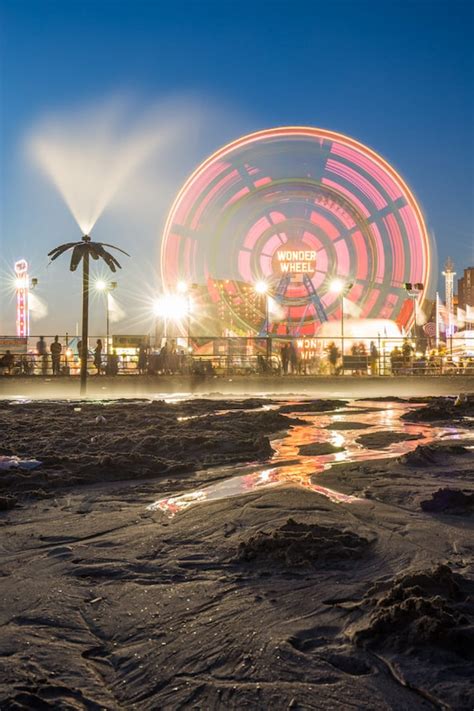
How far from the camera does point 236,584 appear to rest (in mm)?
2896

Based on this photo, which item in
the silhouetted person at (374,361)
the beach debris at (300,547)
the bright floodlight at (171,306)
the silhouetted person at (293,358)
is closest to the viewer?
the beach debris at (300,547)

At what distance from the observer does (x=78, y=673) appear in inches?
83.5

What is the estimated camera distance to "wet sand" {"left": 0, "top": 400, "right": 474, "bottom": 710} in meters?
2.02

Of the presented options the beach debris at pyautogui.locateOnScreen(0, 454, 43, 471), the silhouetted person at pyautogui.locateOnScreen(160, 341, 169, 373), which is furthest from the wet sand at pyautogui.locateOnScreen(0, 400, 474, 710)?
the silhouetted person at pyautogui.locateOnScreen(160, 341, 169, 373)

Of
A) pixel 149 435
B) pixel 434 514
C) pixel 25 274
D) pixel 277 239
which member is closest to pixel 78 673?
pixel 434 514

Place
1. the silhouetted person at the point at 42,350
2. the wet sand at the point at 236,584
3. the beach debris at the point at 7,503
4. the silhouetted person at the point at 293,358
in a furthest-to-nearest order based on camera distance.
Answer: the silhouetted person at the point at 293,358
the silhouetted person at the point at 42,350
the beach debris at the point at 7,503
the wet sand at the point at 236,584

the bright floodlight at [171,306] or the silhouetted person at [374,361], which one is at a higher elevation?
the bright floodlight at [171,306]

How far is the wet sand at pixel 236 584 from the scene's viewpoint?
2023mm

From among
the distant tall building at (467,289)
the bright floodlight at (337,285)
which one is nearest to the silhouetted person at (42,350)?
the bright floodlight at (337,285)

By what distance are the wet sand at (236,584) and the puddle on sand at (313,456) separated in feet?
0.13

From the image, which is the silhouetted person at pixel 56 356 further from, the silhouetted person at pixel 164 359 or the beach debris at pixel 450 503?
the beach debris at pixel 450 503

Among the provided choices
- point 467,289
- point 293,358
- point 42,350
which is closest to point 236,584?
point 293,358

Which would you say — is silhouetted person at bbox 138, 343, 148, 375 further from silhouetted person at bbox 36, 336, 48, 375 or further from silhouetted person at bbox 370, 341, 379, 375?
silhouetted person at bbox 370, 341, 379, 375

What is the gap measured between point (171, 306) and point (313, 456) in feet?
103
